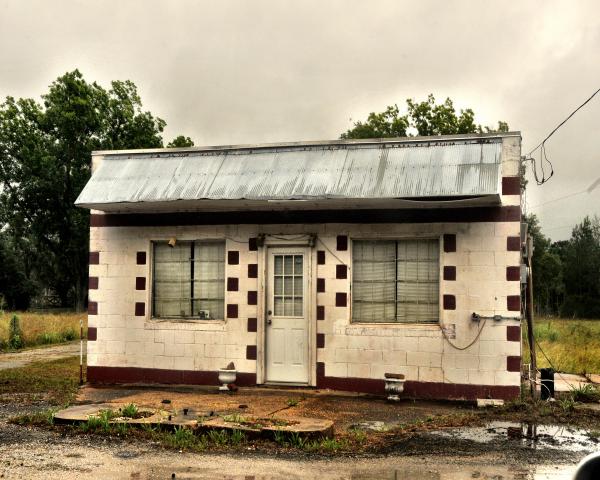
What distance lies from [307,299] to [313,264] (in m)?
0.62

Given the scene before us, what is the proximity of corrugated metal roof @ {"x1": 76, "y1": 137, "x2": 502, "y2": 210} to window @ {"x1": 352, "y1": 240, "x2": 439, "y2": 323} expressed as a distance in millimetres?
1174

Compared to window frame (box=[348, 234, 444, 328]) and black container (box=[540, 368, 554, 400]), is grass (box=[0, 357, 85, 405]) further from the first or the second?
black container (box=[540, 368, 554, 400])

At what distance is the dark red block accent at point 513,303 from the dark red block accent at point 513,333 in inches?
10.9

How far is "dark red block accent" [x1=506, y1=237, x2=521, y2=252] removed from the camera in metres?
11.8

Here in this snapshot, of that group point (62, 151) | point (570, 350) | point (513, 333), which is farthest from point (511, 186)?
point (62, 151)

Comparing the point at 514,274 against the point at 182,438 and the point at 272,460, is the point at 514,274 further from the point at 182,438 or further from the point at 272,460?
the point at 182,438

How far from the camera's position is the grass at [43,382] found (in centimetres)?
1238

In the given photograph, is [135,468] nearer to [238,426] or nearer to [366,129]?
[238,426]

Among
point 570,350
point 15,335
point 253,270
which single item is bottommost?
point 570,350

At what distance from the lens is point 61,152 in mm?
41750

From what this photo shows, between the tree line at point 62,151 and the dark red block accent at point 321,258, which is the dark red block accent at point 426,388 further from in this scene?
the tree line at point 62,151

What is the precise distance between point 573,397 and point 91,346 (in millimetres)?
8537

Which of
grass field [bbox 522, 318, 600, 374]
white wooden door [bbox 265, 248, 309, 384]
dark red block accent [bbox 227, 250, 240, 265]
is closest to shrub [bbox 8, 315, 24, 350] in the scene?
dark red block accent [bbox 227, 250, 240, 265]

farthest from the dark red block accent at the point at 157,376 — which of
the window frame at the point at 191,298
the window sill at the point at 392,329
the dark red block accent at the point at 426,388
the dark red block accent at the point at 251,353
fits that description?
the window sill at the point at 392,329
